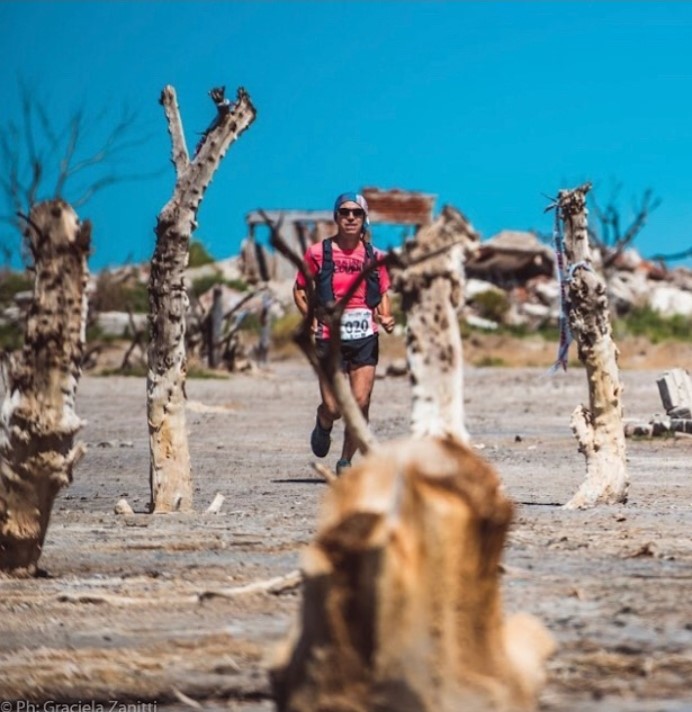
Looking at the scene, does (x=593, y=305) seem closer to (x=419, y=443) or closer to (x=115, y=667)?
(x=115, y=667)

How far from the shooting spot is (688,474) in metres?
13.1

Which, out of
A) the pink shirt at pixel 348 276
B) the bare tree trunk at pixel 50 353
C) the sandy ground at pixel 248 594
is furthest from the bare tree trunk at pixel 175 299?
the bare tree trunk at pixel 50 353

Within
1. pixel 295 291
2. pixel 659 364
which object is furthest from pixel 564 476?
pixel 659 364

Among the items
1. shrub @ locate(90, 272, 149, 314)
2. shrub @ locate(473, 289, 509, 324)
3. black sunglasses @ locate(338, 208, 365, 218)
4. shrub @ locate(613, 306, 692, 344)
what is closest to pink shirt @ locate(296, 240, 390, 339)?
black sunglasses @ locate(338, 208, 365, 218)

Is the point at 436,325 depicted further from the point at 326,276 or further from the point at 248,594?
the point at 326,276

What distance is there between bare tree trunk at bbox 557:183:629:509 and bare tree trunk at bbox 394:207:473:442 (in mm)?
3670

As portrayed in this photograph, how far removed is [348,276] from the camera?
36.2ft

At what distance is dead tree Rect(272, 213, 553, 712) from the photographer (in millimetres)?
4242

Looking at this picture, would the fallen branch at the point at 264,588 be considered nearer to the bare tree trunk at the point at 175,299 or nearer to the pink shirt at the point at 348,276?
the bare tree trunk at the point at 175,299

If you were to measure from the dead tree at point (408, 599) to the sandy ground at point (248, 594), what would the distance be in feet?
2.13

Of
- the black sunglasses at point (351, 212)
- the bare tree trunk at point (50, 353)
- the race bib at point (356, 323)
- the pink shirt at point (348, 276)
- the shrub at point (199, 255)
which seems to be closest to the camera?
the bare tree trunk at point (50, 353)

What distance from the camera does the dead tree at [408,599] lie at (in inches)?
167

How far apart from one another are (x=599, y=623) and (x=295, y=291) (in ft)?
18.4

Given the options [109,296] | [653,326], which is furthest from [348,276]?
[653,326]
